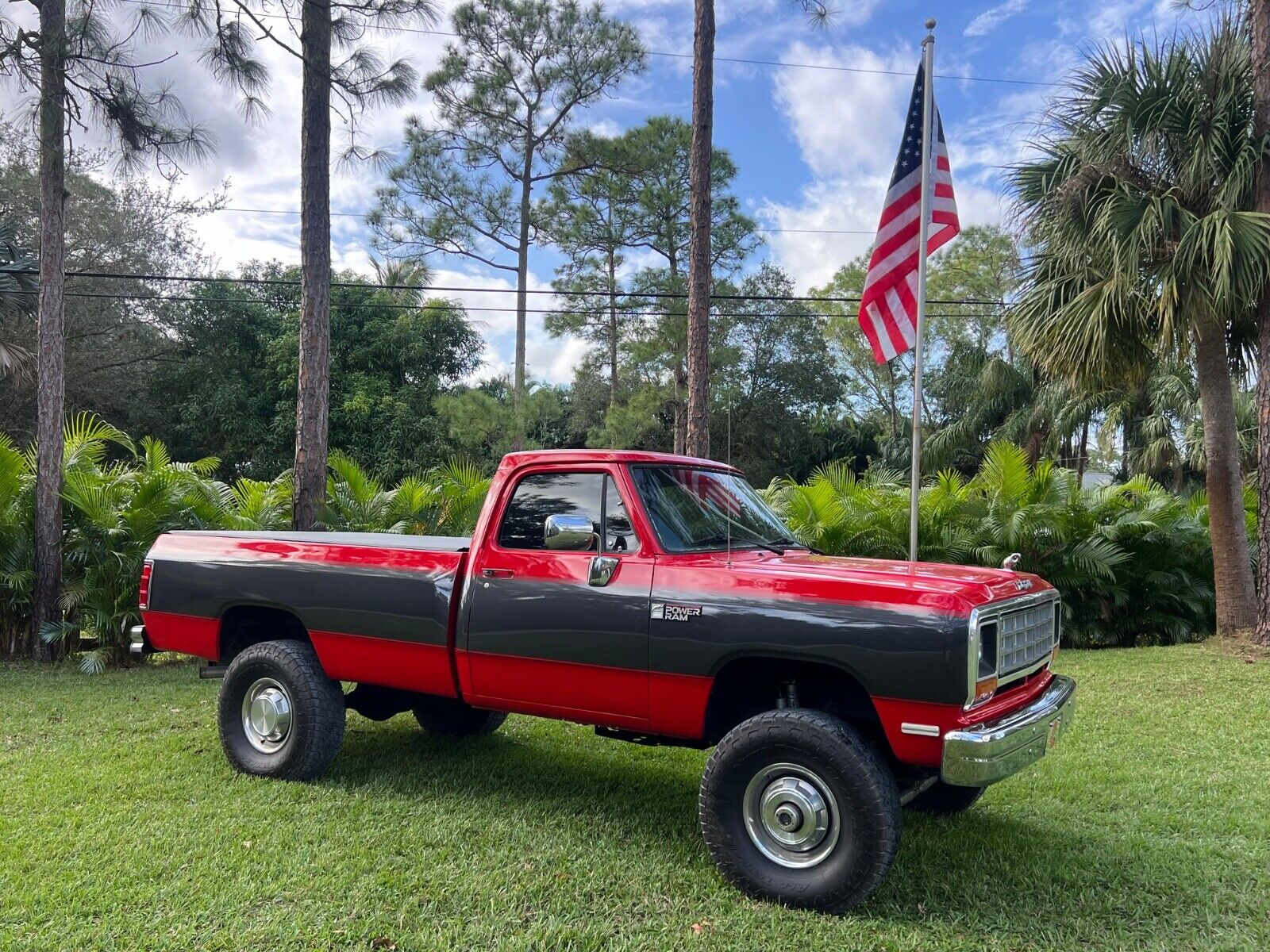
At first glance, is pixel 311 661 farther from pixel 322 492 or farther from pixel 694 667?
pixel 322 492

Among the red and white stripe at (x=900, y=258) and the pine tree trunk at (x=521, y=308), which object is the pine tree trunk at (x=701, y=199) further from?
the pine tree trunk at (x=521, y=308)

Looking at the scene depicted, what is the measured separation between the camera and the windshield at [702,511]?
4641mm

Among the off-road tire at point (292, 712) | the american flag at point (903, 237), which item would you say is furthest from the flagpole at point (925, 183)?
the off-road tire at point (292, 712)

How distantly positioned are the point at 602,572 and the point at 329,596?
1.89 m

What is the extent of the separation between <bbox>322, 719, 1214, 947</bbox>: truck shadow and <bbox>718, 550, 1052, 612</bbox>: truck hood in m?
1.34

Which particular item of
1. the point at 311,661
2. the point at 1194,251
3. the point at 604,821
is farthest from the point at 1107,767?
the point at 1194,251

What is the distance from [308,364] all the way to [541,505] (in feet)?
22.3

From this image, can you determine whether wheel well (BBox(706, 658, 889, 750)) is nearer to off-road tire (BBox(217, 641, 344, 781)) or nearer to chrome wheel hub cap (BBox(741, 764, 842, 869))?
chrome wheel hub cap (BBox(741, 764, 842, 869))

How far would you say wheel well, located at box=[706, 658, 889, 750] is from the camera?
4.21m

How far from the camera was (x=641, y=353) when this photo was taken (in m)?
29.3

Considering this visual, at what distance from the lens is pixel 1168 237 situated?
408 inches

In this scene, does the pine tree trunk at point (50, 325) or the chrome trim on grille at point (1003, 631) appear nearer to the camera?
the chrome trim on grille at point (1003, 631)

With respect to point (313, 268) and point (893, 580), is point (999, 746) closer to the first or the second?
point (893, 580)

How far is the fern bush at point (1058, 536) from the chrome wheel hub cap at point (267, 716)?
7028 millimetres
